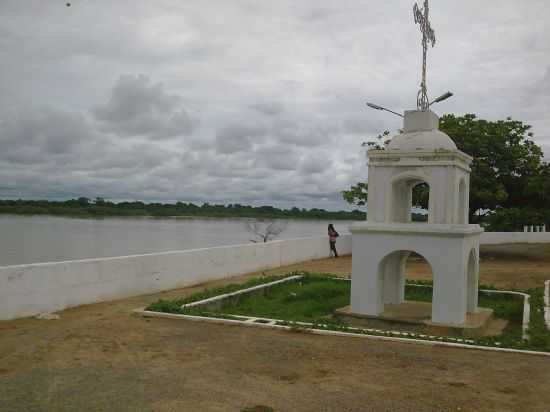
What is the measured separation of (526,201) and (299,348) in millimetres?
16854

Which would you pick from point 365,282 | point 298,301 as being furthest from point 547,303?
point 298,301

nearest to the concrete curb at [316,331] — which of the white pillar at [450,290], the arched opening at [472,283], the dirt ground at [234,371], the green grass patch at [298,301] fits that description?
the dirt ground at [234,371]

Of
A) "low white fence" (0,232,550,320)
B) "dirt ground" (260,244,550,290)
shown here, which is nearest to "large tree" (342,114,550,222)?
"dirt ground" (260,244,550,290)

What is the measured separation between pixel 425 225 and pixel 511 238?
20044 mm

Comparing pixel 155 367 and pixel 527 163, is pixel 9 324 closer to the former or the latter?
pixel 155 367

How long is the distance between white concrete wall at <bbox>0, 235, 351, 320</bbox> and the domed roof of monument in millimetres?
5029

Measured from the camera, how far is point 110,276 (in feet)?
33.5

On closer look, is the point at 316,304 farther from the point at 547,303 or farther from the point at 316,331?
the point at 547,303

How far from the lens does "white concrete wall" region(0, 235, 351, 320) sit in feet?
27.8

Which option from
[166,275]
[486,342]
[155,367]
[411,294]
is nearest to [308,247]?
[411,294]

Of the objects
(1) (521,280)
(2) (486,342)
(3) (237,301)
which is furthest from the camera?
(1) (521,280)

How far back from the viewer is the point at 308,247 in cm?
1916

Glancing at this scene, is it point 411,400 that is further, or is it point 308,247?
point 308,247

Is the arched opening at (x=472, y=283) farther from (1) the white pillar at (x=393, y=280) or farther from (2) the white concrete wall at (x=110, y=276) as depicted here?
(2) the white concrete wall at (x=110, y=276)
